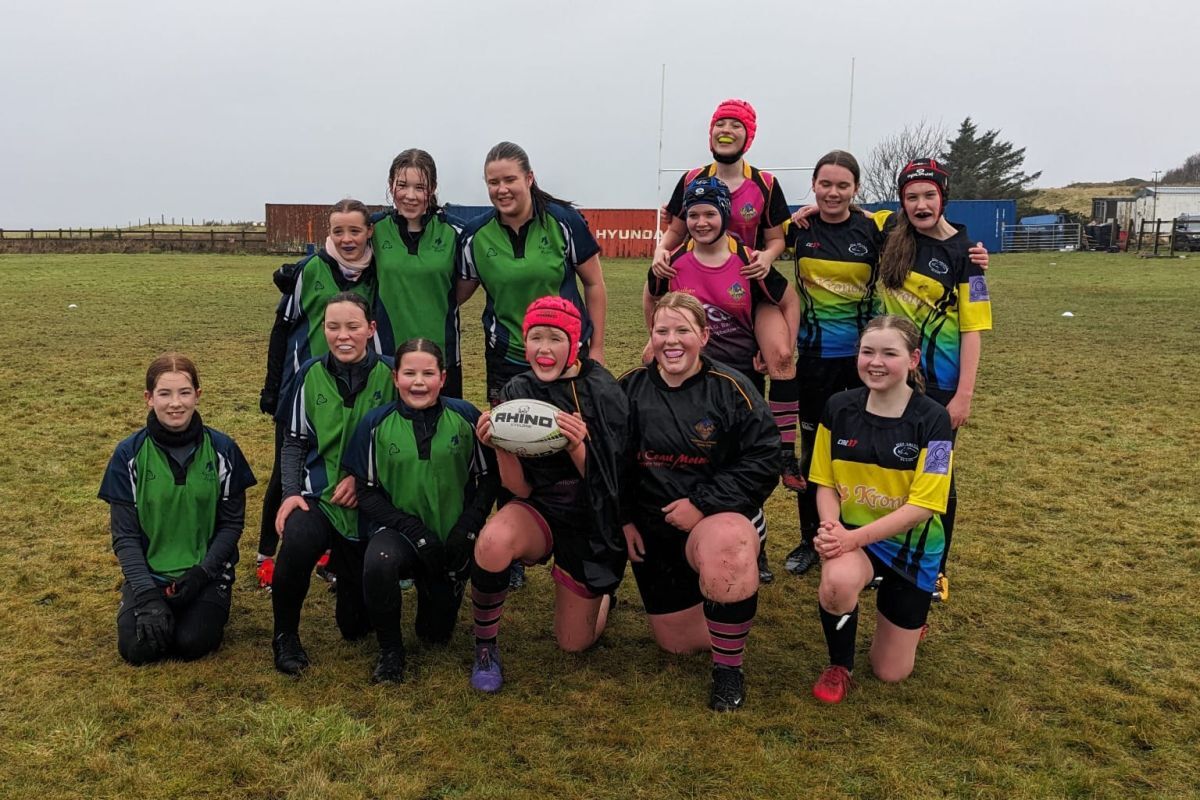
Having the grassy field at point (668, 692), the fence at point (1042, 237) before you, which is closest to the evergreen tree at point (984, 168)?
the fence at point (1042, 237)

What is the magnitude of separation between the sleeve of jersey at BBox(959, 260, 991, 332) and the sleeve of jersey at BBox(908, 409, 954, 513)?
33.0 inches

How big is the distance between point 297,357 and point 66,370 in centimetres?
758

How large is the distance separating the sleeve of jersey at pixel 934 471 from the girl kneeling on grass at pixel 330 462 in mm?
2159

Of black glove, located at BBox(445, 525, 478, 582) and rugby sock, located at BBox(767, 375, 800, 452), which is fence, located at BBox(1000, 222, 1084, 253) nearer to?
rugby sock, located at BBox(767, 375, 800, 452)

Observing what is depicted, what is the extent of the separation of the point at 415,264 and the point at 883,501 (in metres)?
2.30

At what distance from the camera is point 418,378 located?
3.65m

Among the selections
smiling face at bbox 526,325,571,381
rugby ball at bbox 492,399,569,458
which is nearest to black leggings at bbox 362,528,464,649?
rugby ball at bbox 492,399,569,458

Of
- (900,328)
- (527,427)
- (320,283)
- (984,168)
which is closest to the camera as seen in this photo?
(527,427)

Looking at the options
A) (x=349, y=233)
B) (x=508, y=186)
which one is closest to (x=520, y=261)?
(x=508, y=186)

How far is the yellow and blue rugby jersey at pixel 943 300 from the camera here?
13.8 ft

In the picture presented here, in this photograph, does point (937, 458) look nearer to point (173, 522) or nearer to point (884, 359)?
point (884, 359)

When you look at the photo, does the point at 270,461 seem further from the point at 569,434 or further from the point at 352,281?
the point at 569,434

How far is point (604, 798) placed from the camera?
2.87m

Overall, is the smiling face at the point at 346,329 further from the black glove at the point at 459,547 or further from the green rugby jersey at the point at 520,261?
the black glove at the point at 459,547
